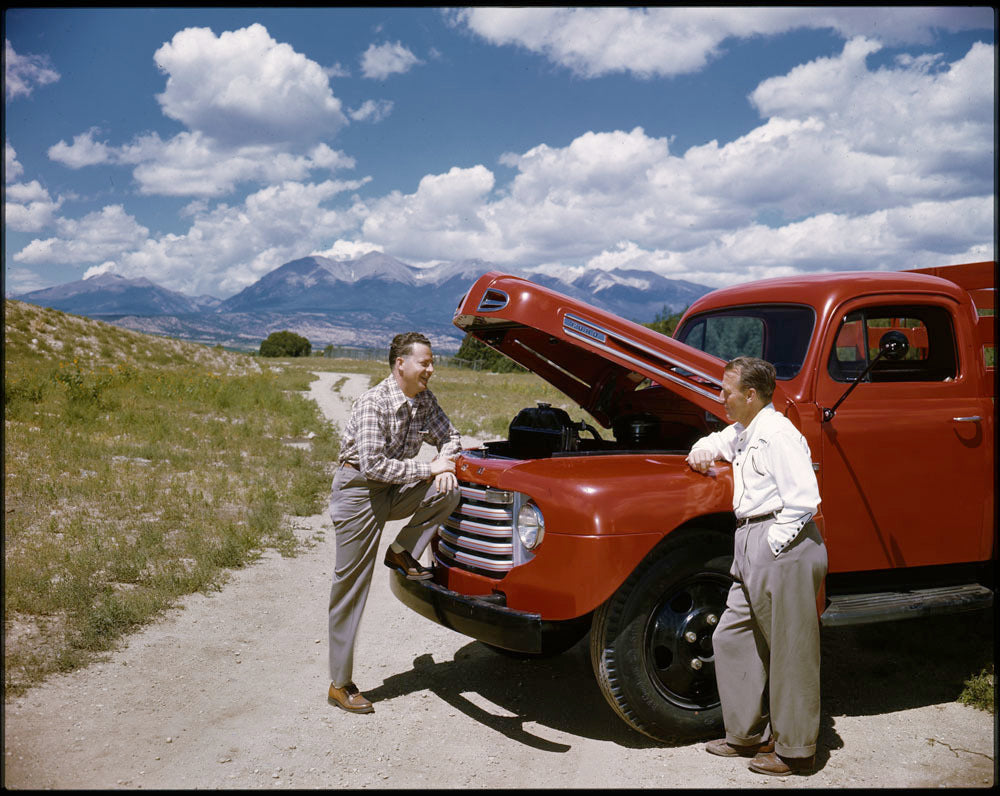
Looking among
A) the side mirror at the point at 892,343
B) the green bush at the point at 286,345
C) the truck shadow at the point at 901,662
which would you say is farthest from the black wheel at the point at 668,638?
the green bush at the point at 286,345

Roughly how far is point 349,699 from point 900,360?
4062 mm

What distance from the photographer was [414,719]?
4.27 m

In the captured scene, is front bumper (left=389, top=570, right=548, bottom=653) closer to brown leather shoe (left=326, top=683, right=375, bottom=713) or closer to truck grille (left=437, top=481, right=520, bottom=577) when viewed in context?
truck grille (left=437, top=481, right=520, bottom=577)

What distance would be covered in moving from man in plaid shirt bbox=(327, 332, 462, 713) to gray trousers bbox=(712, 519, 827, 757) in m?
1.59

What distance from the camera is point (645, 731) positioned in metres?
3.82

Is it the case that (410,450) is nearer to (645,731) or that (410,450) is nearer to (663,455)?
(663,455)

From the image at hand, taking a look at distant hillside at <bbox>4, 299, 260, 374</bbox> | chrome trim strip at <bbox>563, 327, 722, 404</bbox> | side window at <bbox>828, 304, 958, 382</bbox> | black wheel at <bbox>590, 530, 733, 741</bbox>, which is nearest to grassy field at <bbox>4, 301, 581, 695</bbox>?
black wheel at <bbox>590, 530, 733, 741</bbox>

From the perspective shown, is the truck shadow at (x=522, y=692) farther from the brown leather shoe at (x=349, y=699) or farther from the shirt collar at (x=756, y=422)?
→ the shirt collar at (x=756, y=422)

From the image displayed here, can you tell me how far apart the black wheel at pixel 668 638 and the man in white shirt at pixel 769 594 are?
0.45 feet

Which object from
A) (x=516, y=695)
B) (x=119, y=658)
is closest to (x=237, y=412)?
(x=119, y=658)

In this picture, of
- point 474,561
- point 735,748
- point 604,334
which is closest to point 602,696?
point 735,748

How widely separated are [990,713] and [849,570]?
3.87 feet

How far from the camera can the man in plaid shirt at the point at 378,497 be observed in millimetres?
4297

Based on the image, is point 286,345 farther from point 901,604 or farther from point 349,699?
point 901,604
